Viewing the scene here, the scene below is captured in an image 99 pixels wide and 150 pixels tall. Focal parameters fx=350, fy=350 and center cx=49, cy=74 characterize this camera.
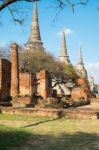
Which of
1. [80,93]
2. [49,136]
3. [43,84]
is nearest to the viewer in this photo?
[49,136]

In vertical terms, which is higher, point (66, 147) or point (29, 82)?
point (29, 82)

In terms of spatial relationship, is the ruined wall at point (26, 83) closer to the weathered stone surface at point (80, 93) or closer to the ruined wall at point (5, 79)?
the ruined wall at point (5, 79)

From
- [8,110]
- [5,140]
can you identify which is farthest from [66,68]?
[5,140]

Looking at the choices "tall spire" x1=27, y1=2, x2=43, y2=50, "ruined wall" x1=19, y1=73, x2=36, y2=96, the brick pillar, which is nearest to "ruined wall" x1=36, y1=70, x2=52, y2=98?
"ruined wall" x1=19, y1=73, x2=36, y2=96

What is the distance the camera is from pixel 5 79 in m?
25.6

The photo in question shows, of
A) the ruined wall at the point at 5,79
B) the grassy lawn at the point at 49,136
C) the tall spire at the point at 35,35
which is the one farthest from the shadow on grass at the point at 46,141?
the tall spire at the point at 35,35

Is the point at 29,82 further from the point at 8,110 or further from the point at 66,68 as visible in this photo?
the point at 66,68

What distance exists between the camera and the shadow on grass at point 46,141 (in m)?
8.41

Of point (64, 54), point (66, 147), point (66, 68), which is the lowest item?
point (66, 147)

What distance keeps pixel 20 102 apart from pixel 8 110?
5939 millimetres

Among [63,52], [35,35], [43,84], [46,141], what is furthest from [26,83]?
[63,52]

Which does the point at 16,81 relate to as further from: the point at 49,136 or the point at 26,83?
the point at 49,136

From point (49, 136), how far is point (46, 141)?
708 mm

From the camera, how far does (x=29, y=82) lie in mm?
30094
